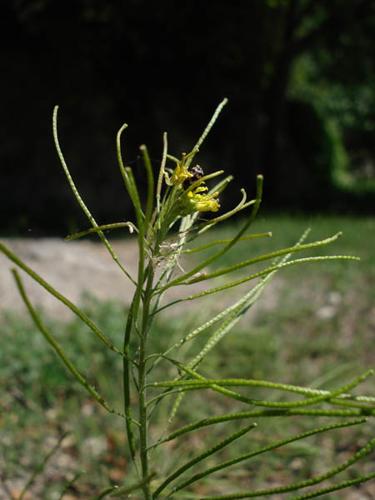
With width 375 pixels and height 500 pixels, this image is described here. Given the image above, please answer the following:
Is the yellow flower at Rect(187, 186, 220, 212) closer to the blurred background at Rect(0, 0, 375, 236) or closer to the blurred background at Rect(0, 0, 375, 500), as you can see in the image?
the blurred background at Rect(0, 0, 375, 500)

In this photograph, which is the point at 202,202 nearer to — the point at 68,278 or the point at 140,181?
the point at 140,181

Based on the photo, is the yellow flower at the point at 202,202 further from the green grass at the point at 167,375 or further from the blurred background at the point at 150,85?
the blurred background at the point at 150,85

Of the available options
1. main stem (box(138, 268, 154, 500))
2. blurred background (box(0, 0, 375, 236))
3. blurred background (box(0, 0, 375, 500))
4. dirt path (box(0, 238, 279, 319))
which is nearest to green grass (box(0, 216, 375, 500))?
blurred background (box(0, 0, 375, 500))

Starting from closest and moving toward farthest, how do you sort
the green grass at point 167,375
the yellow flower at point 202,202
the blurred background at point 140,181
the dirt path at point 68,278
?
the yellow flower at point 202,202, the green grass at point 167,375, the blurred background at point 140,181, the dirt path at point 68,278

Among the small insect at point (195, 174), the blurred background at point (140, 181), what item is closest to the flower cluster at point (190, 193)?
the small insect at point (195, 174)

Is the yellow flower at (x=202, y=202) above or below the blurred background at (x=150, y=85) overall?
above

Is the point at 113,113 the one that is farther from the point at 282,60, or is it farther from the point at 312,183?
the point at 312,183

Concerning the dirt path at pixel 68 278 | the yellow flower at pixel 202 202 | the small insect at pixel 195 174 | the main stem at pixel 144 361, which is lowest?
the dirt path at pixel 68 278

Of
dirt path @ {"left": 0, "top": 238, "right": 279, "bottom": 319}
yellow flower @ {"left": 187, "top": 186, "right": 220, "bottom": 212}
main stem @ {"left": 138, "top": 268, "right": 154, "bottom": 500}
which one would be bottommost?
dirt path @ {"left": 0, "top": 238, "right": 279, "bottom": 319}

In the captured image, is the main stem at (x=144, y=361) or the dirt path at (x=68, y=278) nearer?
the main stem at (x=144, y=361)
